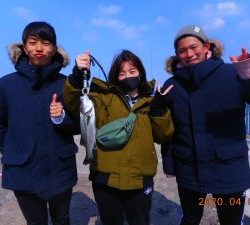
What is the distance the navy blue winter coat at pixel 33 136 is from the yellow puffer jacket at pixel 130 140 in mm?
255

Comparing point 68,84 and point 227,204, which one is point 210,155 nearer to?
point 227,204

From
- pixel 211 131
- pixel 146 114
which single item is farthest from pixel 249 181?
pixel 146 114

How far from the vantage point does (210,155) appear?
3717 millimetres

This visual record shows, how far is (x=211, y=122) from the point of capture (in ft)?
12.2

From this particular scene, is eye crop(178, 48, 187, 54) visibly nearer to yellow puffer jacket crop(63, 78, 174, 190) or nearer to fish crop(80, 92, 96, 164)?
yellow puffer jacket crop(63, 78, 174, 190)

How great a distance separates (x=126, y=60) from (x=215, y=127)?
3.37ft

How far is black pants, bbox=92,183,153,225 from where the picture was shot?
381 cm

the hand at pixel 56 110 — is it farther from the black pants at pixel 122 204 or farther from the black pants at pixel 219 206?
the black pants at pixel 219 206

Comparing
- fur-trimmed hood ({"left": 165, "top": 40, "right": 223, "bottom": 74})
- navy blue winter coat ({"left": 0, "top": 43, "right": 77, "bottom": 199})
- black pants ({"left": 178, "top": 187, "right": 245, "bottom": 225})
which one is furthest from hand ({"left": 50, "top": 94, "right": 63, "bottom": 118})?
black pants ({"left": 178, "top": 187, "right": 245, "bottom": 225})

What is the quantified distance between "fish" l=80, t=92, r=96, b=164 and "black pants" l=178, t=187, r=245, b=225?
3.43 ft

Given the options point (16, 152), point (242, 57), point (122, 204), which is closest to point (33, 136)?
point (16, 152)

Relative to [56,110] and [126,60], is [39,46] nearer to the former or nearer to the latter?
[56,110]

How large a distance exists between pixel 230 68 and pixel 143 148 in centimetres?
107

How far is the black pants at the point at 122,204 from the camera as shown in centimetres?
381
